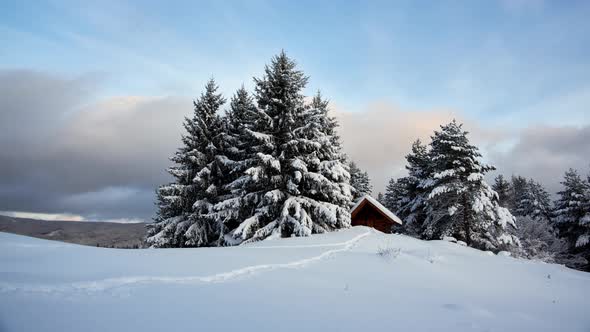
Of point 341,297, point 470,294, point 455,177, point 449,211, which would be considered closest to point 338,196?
point 449,211

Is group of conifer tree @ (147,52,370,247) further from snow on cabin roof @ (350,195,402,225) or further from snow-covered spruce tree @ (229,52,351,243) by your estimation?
snow on cabin roof @ (350,195,402,225)

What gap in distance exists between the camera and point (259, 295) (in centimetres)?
443

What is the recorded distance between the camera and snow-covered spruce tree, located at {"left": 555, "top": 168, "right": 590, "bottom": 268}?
90.9 feet

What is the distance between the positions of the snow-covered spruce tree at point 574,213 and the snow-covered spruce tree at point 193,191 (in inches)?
1284

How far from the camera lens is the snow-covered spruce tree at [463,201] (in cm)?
2086

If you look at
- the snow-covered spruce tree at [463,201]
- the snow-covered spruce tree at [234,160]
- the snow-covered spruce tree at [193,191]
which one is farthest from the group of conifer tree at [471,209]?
the snow-covered spruce tree at [193,191]

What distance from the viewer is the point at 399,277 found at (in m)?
6.33

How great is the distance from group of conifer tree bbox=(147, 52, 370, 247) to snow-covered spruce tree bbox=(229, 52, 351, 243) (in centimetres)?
6

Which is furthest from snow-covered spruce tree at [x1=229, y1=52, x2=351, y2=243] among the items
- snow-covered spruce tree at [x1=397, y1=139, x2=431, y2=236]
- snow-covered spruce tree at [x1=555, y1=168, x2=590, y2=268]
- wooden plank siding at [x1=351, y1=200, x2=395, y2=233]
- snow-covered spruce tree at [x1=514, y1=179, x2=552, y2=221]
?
snow-covered spruce tree at [x1=514, y1=179, x2=552, y2=221]

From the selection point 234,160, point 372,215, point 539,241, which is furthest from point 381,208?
point 539,241

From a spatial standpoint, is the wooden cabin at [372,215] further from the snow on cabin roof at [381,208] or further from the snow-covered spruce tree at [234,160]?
the snow-covered spruce tree at [234,160]

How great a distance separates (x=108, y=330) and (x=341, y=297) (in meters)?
3.18

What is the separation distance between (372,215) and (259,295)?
21293mm

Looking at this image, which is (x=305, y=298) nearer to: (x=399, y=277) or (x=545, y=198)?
(x=399, y=277)
